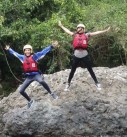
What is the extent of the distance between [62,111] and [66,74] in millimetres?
1642

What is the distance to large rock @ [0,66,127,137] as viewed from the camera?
1109 cm

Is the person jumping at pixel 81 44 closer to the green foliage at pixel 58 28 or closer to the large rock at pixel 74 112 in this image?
the large rock at pixel 74 112

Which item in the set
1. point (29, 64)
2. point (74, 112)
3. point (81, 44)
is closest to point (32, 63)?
point (29, 64)

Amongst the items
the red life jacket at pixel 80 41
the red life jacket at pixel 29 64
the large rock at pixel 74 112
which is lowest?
the large rock at pixel 74 112

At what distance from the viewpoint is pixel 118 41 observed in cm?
1606

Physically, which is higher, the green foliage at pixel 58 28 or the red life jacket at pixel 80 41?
the red life jacket at pixel 80 41

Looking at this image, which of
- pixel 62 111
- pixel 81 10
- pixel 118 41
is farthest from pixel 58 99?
pixel 81 10

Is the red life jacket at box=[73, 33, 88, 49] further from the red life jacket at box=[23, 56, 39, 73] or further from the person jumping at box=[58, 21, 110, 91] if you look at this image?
the red life jacket at box=[23, 56, 39, 73]

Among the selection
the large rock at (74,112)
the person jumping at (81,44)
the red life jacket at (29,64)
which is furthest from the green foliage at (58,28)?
the red life jacket at (29,64)

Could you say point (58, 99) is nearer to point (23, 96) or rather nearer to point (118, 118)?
point (23, 96)

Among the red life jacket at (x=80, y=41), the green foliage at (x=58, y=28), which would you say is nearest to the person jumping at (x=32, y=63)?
the red life jacket at (x=80, y=41)

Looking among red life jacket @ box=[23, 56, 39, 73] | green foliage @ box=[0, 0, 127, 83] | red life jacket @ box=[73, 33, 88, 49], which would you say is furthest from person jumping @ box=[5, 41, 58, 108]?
green foliage @ box=[0, 0, 127, 83]

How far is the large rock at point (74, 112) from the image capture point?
11.1 meters

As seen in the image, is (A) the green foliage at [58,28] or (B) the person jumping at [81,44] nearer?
(B) the person jumping at [81,44]
